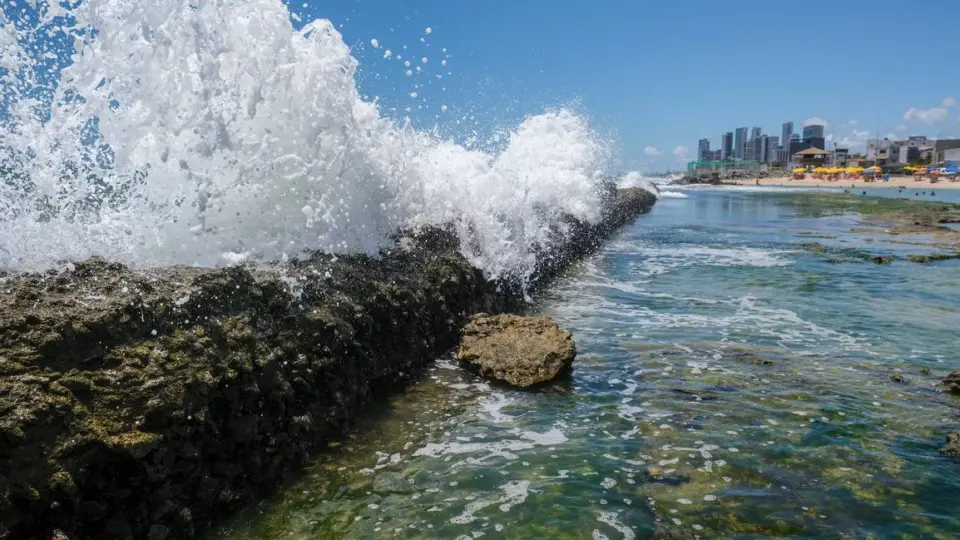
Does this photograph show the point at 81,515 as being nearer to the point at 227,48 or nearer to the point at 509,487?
the point at 509,487

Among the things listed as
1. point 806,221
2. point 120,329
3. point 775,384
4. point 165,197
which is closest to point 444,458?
point 120,329

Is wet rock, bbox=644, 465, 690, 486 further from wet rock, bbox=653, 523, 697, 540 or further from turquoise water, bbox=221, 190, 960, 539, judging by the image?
wet rock, bbox=653, 523, 697, 540

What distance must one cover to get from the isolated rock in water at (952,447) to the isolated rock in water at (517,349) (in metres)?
2.75

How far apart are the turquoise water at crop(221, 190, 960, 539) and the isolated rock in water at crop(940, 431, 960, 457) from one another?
8cm

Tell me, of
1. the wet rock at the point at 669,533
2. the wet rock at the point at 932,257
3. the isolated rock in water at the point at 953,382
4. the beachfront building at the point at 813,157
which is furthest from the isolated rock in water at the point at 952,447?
the beachfront building at the point at 813,157

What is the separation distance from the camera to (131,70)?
4688 mm

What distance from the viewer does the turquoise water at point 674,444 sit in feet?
11.2

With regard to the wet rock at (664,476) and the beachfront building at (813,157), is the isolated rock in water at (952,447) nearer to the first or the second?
the wet rock at (664,476)

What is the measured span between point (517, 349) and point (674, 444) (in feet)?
5.94

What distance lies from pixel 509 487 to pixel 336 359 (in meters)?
1.53

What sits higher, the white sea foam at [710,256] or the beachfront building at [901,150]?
the beachfront building at [901,150]

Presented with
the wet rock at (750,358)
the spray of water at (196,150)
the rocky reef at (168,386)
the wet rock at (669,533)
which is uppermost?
the spray of water at (196,150)

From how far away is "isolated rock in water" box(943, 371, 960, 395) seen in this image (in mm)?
5391

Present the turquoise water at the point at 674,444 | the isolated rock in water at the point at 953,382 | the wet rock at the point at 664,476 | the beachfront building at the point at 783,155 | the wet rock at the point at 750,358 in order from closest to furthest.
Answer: the turquoise water at the point at 674,444, the wet rock at the point at 664,476, the isolated rock in water at the point at 953,382, the wet rock at the point at 750,358, the beachfront building at the point at 783,155
